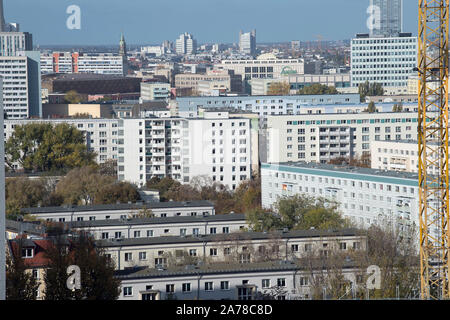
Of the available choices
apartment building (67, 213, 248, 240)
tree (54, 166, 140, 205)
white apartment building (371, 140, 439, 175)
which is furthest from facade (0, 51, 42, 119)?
apartment building (67, 213, 248, 240)

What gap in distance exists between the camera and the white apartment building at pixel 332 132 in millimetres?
14219

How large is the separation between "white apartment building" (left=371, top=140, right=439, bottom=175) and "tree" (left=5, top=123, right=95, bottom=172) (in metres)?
4.16

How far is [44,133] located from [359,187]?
6730 mm

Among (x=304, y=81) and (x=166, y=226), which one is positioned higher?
(x=304, y=81)

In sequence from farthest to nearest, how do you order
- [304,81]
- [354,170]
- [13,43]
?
1. [304,81]
2. [13,43]
3. [354,170]

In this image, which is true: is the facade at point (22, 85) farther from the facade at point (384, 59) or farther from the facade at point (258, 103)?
the facade at point (384, 59)

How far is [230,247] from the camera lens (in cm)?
664

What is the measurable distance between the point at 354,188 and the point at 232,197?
6.26ft

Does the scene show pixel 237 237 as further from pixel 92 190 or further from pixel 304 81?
pixel 304 81

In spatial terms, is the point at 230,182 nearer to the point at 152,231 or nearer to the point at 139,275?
the point at 152,231

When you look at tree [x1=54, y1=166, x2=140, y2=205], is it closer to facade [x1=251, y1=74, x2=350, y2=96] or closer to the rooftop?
the rooftop

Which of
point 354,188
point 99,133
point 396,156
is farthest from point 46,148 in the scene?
point 354,188

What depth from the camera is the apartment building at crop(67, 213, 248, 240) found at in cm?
789

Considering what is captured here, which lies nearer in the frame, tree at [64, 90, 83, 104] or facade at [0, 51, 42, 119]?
facade at [0, 51, 42, 119]
